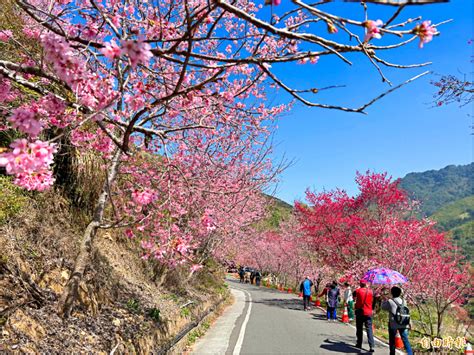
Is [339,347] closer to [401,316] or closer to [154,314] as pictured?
[401,316]

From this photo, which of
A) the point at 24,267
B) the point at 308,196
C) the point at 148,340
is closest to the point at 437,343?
the point at 148,340

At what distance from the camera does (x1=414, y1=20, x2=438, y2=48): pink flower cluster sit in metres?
2.24

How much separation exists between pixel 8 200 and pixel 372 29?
5865 mm

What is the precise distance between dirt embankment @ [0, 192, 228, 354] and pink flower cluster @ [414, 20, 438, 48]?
455 cm

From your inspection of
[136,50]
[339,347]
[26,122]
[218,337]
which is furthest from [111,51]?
[218,337]

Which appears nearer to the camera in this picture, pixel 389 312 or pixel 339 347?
pixel 389 312

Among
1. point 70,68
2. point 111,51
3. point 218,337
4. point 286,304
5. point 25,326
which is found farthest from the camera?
point 286,304

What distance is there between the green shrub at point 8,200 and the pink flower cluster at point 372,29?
18.2 ft

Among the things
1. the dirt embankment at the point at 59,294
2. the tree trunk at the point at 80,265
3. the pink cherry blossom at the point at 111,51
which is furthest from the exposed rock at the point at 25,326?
the pink cherry blossom at the point at 111,51

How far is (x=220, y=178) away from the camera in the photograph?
465 inches

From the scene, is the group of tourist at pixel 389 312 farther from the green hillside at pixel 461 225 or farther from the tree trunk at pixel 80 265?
the green hillside at pixel 461 225

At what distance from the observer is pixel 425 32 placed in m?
2.27

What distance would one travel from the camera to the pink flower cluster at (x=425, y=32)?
2.24 metres

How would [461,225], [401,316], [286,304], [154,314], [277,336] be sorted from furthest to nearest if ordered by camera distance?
1. [461,225]
2. [286,304]
3. [277,336]
4. [154,314]
5. [401,316]
